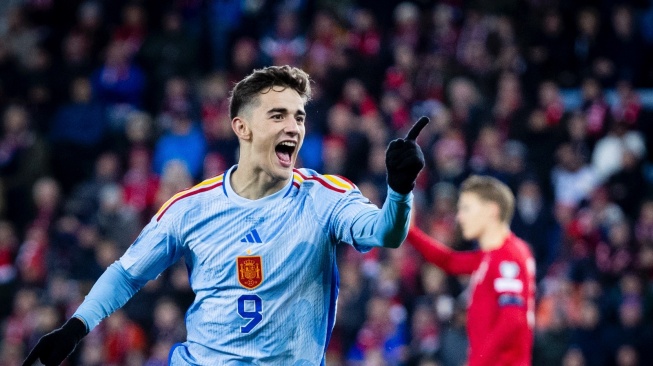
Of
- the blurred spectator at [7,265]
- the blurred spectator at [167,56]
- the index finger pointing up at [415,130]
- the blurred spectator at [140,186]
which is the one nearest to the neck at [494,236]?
the index finger pointing up at [415,130]

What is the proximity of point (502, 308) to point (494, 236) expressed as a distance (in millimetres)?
643

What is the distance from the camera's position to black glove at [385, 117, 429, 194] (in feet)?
13.1

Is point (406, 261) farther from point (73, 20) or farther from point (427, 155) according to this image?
point (73, 20)

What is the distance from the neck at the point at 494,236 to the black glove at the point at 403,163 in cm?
339

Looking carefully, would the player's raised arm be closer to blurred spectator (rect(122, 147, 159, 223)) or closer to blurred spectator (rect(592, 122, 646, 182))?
blurred spectator (rect(122, 147, 159, 223))

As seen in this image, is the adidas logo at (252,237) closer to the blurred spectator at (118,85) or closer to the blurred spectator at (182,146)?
the blurred spectator at (182,146)

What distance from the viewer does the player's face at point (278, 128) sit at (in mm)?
4758

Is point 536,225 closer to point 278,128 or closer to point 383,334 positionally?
point 383,334

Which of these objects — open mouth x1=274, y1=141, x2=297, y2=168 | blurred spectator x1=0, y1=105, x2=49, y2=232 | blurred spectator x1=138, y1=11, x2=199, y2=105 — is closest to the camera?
open mouth x1=274, y1=141, x2=297, y2=168

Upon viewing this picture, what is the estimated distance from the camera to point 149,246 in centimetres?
487

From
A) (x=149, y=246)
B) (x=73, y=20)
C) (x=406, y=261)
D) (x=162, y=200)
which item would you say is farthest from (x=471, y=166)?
(x=149, y=246)

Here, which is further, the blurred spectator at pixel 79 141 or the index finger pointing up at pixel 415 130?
the blurred spectator at pixel 79 141

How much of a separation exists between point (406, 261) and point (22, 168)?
17.0 feet

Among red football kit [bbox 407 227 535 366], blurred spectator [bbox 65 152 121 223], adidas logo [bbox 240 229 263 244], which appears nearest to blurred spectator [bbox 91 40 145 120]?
blurred spectator [bbox 65 152 121 223]
